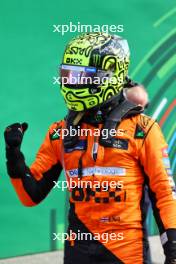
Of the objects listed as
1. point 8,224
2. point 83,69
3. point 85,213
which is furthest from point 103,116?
point 8,224

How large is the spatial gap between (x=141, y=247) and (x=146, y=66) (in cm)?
305

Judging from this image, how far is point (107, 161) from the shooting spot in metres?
2.62

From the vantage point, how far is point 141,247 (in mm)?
2611

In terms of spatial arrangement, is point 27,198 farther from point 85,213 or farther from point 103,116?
point 103,116

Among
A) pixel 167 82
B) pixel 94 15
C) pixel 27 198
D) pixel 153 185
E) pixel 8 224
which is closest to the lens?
pixel 153 185

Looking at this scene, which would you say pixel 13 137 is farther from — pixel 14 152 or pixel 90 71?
pixel 90 71

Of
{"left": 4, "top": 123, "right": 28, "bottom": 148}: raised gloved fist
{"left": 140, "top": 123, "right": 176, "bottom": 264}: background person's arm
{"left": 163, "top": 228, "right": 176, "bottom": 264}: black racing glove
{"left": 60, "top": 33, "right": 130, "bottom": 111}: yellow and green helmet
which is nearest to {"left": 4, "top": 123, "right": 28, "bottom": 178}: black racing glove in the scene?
{"left": 4, "top": 123, "right": 28, "bottom": 148}: raised gloved fist

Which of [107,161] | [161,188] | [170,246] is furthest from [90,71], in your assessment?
[170,246]

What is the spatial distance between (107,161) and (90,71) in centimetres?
39

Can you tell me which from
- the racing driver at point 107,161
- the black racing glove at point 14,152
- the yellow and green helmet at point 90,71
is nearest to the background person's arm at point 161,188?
the racing driver at point 107,161

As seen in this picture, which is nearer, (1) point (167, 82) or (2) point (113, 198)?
(2) point (113, 198)

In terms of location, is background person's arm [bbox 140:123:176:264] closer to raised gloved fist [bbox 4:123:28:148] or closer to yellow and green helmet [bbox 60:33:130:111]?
yellow and green helmet [bbox 60:33:130:111]

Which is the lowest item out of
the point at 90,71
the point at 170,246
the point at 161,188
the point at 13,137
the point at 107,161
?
the point at 170,246

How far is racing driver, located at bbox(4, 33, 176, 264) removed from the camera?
8.45 feet
